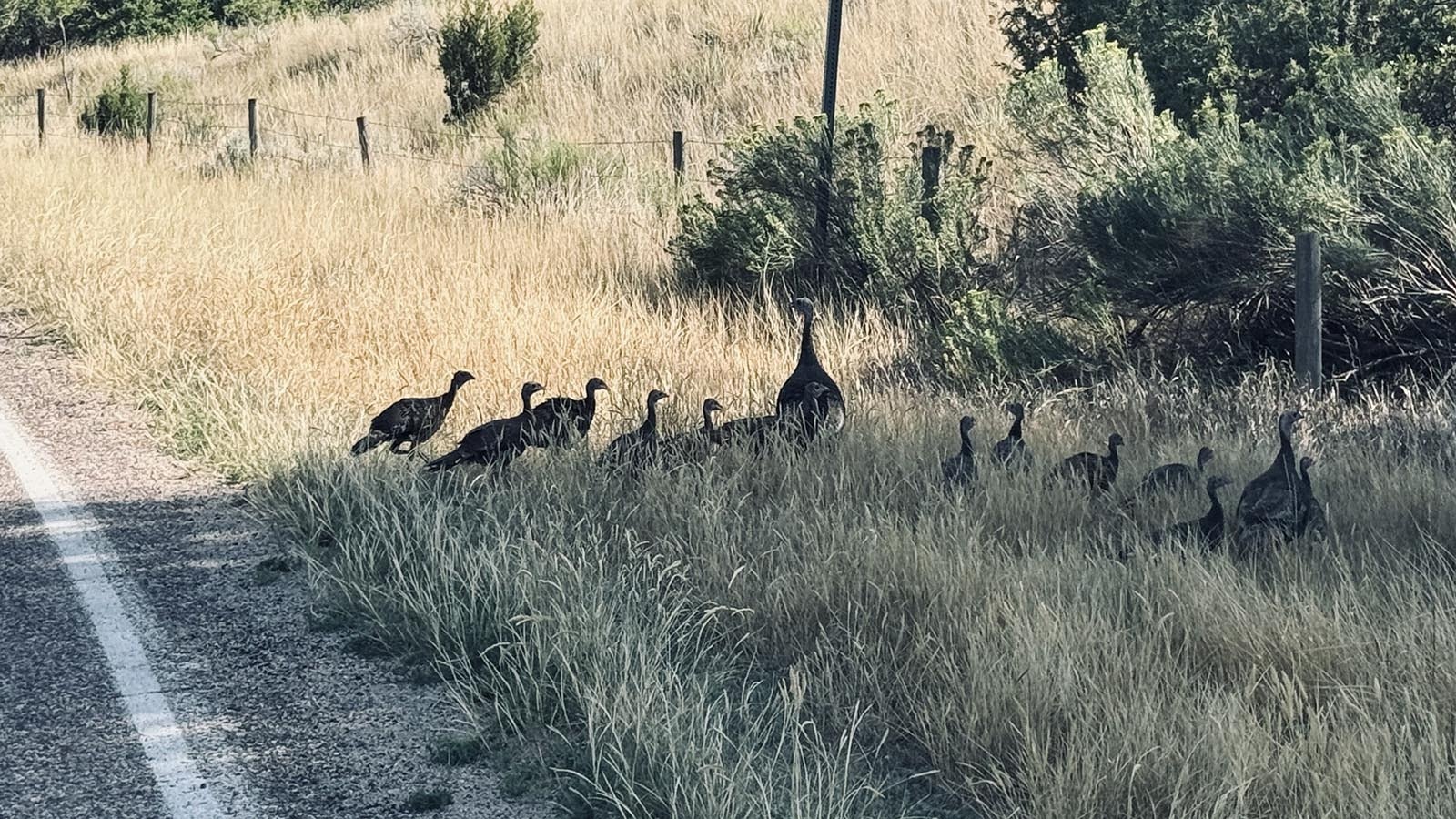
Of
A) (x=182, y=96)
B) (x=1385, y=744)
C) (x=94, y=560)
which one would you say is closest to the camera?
(x=1385, y=744)

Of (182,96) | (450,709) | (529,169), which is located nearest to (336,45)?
(182,96)

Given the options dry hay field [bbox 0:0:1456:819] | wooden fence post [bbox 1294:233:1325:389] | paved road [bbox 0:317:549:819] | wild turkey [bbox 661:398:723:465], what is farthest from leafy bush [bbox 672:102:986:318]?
paved road [bbox 0:317:549:819]

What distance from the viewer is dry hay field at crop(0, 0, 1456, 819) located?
4328mm

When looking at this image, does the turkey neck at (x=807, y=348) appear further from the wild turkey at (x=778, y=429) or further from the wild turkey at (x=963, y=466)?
the wild turkey at (x=963, y=466)

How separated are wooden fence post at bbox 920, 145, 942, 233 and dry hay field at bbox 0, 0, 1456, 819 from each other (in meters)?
1.36

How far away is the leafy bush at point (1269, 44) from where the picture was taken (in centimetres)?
1077

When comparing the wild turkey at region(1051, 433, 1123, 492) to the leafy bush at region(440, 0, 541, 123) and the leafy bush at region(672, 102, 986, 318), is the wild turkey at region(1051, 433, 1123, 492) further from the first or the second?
the leafy bush at region(440, 0, 541, 123)

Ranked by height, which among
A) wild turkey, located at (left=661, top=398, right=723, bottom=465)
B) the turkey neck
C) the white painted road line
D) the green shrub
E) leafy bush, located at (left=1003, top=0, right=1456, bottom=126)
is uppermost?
leafy bush, located at (left=1003, top=0, right=1456, bottom=126)

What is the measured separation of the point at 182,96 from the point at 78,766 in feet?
106

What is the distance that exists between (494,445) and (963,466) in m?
2.13

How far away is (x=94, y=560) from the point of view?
6.40 m

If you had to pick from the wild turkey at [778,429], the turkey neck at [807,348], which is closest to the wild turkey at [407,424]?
the wild turkey at [778,429]

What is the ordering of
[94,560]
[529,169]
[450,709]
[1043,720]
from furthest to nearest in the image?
[529,169] → [94,560] → [450,709] → [1043,720]

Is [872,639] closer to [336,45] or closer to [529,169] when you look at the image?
[529,169]
